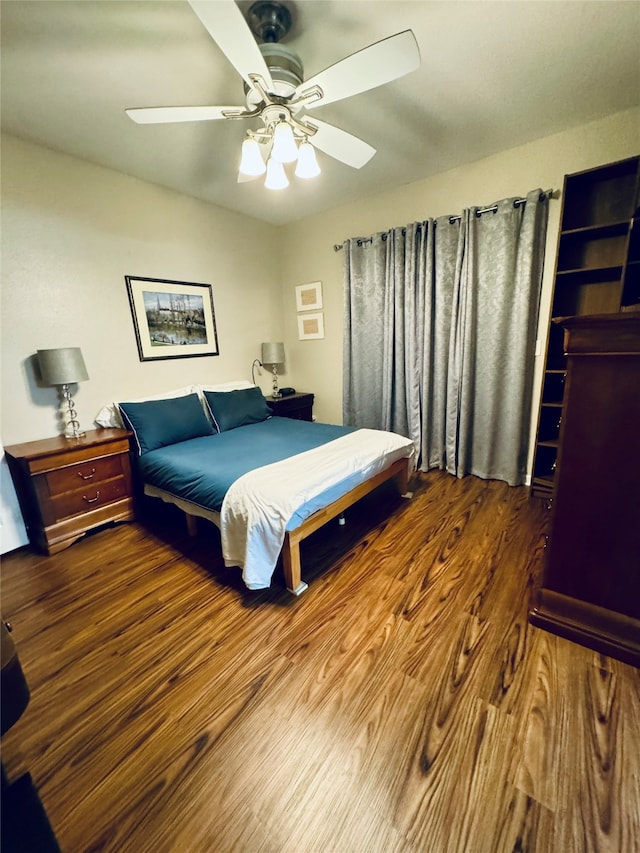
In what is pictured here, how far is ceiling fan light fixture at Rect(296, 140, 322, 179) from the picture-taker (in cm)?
168

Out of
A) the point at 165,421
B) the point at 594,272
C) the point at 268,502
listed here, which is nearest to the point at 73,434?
the point at 165,421

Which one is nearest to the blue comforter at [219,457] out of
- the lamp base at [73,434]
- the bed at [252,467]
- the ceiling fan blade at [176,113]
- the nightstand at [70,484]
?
the bed at [252,467]

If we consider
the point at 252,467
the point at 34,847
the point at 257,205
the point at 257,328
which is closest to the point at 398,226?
the point at 257,205

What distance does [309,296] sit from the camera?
3891 mm

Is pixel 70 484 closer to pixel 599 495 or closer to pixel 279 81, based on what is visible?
pixel 279 81

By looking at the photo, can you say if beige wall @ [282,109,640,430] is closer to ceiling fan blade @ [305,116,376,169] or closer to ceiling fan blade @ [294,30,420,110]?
ceiling fan blade @ [305,116,376,169]

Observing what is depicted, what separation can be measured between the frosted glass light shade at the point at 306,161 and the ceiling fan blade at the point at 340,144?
5 cm

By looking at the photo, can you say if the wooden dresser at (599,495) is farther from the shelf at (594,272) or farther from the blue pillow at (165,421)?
the blue pillow at (165,421)

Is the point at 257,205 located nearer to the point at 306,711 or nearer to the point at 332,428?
the point at 332,428

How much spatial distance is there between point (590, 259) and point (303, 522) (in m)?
2.68

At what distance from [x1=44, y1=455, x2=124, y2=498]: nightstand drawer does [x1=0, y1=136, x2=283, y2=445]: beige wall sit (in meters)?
0.43

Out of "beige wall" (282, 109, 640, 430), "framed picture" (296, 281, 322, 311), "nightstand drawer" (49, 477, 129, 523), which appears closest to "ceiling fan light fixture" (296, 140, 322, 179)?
"beige wall" (282, 109, 640, 430)

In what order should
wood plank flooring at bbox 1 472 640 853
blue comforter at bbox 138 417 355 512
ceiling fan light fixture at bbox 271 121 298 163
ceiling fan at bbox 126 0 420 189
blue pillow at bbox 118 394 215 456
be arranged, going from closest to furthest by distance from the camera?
wood plank flooring at bbox 1 472 640 853 < ceiling fan at bbox 126 0 420 189 < ceiling fan light fixture at bbox 271 121 298 163 < blue comforter at bbox 138 417 355 512 < blue pillow at bbox 118 394 215 456

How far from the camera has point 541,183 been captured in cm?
244
